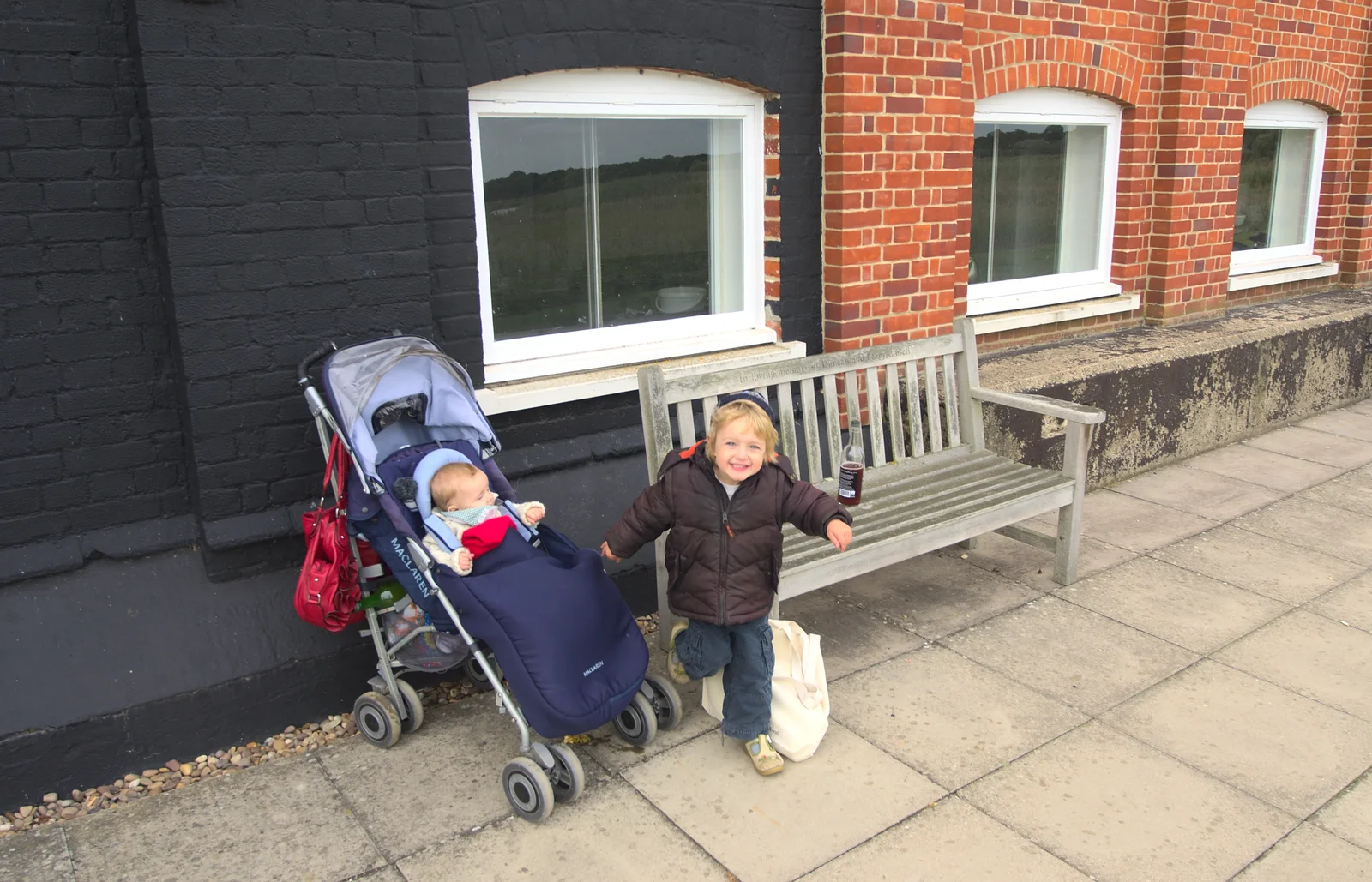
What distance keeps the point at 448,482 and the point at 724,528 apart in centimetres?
91

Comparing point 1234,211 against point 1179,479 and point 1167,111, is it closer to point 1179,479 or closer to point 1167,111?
point 1167,111

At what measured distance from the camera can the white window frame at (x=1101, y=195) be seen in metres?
6.46

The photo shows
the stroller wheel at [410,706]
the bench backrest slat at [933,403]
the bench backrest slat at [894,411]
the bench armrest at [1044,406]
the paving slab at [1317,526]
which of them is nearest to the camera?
the stroller wheel at [410,706]

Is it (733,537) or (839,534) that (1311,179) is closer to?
(839,534)

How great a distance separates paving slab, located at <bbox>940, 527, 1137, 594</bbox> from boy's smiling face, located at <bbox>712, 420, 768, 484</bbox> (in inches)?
88.4

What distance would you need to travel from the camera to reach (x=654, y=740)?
3.71 meters

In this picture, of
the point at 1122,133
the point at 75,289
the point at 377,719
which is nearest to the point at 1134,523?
the point at 1122,133

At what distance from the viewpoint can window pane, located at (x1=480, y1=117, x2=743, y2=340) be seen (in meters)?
4.49

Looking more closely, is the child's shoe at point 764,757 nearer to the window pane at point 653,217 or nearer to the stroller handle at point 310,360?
the stroller handle at point 310,360

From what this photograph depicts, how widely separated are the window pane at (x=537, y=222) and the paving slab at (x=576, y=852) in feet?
7.10

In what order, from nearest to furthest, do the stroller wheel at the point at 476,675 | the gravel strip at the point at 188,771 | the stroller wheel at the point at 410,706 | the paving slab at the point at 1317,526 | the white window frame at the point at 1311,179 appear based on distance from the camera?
1. the gravel strip at the point at 188,771
2. the stroller wheel at the point at 410,706
3. the stroller wheel at the point at 476,675
4. the paving slab at the point at 1317,526
5. the white window frame at the point at 1311,179

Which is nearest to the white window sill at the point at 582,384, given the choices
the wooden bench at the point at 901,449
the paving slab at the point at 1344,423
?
the wooden bench at the point at 901,449

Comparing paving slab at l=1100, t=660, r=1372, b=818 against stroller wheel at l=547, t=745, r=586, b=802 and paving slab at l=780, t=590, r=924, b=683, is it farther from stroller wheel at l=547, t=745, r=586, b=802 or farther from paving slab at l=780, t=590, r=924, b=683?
stroller wheel at l=547, t=745, r=586, b=802

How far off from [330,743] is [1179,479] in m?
5.37
